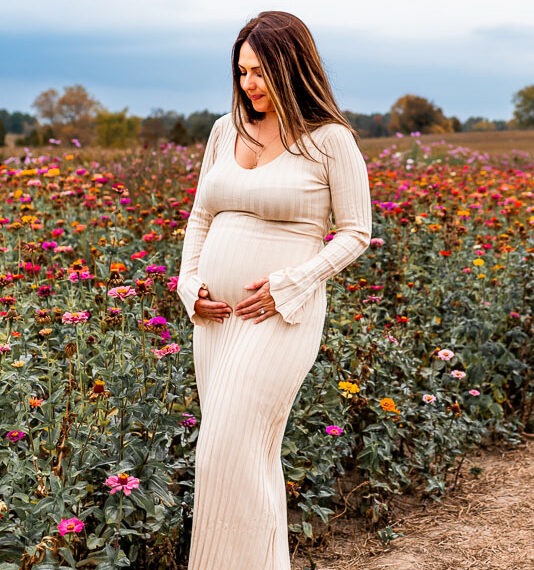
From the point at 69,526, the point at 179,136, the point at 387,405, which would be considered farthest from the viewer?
the point at 179,136

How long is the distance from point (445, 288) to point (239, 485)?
2726 mm

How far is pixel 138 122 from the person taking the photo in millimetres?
50969

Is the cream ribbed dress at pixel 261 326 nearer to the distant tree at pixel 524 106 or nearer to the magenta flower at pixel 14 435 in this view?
the magenta flower at pixel 14 435

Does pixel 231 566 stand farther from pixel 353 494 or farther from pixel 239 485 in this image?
pixel 353 494

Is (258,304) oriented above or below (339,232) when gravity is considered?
below

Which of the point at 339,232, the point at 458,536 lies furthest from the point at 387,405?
the point at 339,232

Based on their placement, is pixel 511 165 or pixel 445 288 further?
pixel 511 165

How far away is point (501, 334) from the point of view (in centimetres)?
479

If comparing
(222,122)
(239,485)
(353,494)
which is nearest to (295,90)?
(222,122)

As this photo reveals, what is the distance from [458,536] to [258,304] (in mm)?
1802

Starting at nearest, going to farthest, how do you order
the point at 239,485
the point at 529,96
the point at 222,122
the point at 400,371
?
the point at 239,485 < the point at 222,122 < the point at 400,371 < the point at 529,96

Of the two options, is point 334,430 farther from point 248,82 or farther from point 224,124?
point 248,82

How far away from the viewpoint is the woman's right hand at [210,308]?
246 centimetres

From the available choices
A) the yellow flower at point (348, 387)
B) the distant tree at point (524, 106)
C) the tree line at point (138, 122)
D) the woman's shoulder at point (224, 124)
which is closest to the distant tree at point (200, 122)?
the tree line at point (138, 122)
